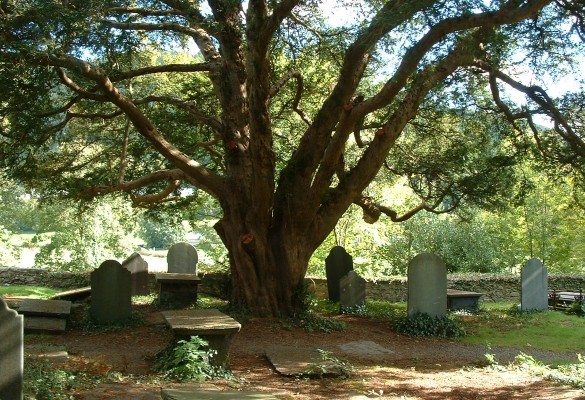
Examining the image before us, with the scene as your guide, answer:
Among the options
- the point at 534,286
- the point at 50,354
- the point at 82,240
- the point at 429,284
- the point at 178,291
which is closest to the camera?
the point at 50,354

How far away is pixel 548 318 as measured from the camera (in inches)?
621

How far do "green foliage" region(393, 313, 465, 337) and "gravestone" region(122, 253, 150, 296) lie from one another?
354 inches

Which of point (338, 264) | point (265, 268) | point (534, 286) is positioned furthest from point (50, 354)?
point (534, 286)

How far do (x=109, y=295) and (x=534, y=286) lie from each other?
1157cm

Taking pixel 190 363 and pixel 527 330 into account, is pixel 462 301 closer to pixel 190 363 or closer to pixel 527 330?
pixel 527 330

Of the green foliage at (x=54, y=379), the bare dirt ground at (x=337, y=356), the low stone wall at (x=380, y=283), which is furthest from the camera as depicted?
the low stone wall at (x=380, y=283)

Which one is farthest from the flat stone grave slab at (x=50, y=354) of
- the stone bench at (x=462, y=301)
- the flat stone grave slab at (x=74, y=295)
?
the stone bench at (x=462, y=301)

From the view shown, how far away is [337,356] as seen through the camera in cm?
1023

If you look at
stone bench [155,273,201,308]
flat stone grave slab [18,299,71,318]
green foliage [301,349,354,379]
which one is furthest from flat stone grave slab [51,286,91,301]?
green foliage [301,349,354,379]

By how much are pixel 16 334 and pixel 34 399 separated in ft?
2.10

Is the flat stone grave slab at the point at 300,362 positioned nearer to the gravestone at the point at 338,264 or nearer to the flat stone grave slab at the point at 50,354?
the flat stone grave slab at the point at 50,354

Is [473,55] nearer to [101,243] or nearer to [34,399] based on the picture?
[34,399]

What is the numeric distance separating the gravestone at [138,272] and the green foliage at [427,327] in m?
8.98

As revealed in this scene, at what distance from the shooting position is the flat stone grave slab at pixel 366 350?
420 inches
